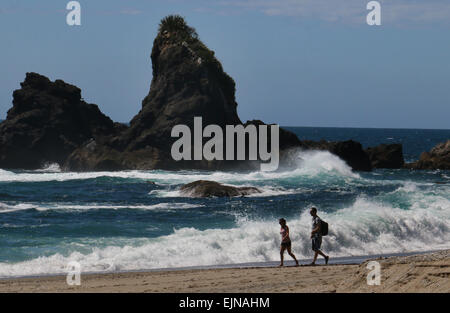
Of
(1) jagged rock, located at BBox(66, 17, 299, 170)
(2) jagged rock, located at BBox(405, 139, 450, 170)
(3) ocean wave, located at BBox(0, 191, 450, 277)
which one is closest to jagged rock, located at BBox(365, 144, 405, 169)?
(2) jagged rock, located at BBox(405, 139, 450, 170)

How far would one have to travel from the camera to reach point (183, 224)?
Answer: 26.5 metres

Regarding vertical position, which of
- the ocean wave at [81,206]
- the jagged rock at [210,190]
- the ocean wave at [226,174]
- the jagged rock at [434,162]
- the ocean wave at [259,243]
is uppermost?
the jagged rock at [434,162]

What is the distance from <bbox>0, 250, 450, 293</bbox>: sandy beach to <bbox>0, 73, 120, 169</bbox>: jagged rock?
1899 inches

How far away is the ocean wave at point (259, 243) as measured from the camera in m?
19.2

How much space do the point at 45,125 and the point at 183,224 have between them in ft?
133

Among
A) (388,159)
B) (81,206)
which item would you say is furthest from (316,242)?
(388,159)

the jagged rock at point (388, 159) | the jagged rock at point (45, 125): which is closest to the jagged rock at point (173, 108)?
the jagged rock at point (45, 125)

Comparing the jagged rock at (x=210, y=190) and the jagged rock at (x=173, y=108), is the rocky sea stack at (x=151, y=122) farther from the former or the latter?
the jagged rock at (x=210, y=190)

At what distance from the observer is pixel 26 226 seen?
24828 mm

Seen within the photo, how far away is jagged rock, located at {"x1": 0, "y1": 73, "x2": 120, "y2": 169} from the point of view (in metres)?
63.2

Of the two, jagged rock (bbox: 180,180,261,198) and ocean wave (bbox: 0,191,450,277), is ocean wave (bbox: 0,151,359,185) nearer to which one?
jagged rock (bbox: 180,180,261,198)

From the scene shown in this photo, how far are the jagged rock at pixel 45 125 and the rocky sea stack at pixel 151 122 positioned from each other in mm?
74
